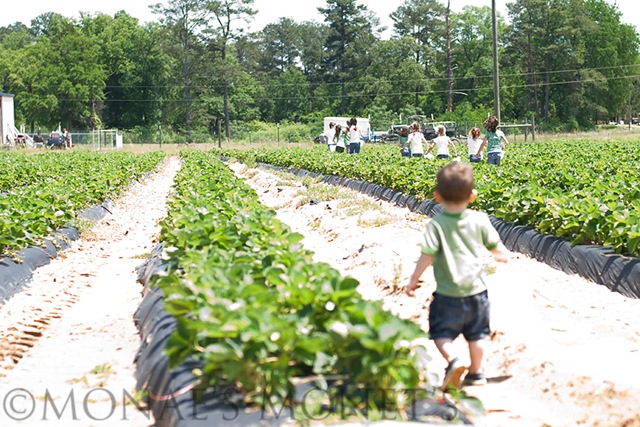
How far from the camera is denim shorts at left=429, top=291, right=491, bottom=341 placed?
481 centimetres

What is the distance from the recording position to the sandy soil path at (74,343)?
4957mm

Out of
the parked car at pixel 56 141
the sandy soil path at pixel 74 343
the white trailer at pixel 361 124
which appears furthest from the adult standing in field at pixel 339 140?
the parked car at pixel 56 141

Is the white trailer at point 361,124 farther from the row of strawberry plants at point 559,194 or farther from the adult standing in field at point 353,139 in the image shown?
the row of strawberry plants at point 559,194

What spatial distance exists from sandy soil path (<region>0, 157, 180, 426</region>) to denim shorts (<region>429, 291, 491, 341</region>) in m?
1.84

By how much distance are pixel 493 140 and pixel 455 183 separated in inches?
471

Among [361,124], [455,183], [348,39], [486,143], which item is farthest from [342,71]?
[455,183]

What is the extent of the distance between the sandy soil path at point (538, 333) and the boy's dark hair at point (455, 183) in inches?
50.0

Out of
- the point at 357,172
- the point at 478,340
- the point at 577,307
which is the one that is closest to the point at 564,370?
the point at 478,340

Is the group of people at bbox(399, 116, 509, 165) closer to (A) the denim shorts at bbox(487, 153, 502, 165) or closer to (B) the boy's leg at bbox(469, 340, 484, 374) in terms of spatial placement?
(A) the denim shorts at bbox(487, 153, 502, 165)

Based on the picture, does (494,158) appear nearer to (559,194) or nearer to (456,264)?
(559,194)

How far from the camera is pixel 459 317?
4809 millimetres

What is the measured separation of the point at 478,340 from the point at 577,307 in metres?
2.64

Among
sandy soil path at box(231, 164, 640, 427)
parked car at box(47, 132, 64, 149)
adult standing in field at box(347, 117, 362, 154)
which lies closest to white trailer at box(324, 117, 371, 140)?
parked car at box(47, 132, 64, 149)

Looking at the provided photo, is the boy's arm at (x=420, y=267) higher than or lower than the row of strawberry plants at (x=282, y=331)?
higher
